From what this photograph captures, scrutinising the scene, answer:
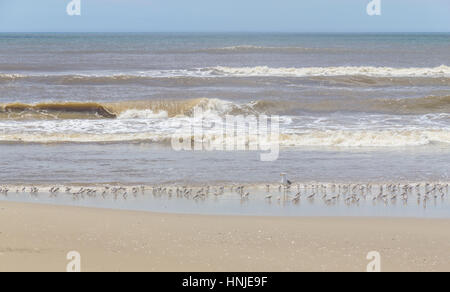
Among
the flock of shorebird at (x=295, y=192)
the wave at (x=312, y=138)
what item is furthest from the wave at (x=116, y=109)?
the flock of shorebird at (x=295, y=192)

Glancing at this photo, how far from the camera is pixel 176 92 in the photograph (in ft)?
83.4

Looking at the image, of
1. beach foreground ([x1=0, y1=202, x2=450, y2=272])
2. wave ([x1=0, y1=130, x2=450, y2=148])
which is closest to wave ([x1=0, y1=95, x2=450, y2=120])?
wave ([x1=0, y1=130, x2=450, y2=148])

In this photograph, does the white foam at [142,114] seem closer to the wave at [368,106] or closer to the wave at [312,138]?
the wave at [368,106]

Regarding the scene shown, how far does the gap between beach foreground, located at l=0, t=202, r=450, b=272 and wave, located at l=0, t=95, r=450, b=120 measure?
12.3 metres

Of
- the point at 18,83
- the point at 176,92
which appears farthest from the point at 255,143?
the point at 18,83

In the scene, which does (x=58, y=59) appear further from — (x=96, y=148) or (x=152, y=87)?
(x=96, y=148)

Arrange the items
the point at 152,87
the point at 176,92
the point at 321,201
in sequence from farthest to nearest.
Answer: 1. the point at 152,87
2. the point at 176,92
3. the point at 321,201

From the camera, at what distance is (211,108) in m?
21.7

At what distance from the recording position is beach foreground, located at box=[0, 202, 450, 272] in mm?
6230

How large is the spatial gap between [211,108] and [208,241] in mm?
14826

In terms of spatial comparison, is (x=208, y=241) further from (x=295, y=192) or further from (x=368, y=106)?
(x=368, y=106)

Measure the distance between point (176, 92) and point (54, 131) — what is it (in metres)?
9.84

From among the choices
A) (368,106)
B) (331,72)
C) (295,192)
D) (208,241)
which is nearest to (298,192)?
(295,192)

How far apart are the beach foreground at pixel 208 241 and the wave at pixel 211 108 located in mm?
12299
